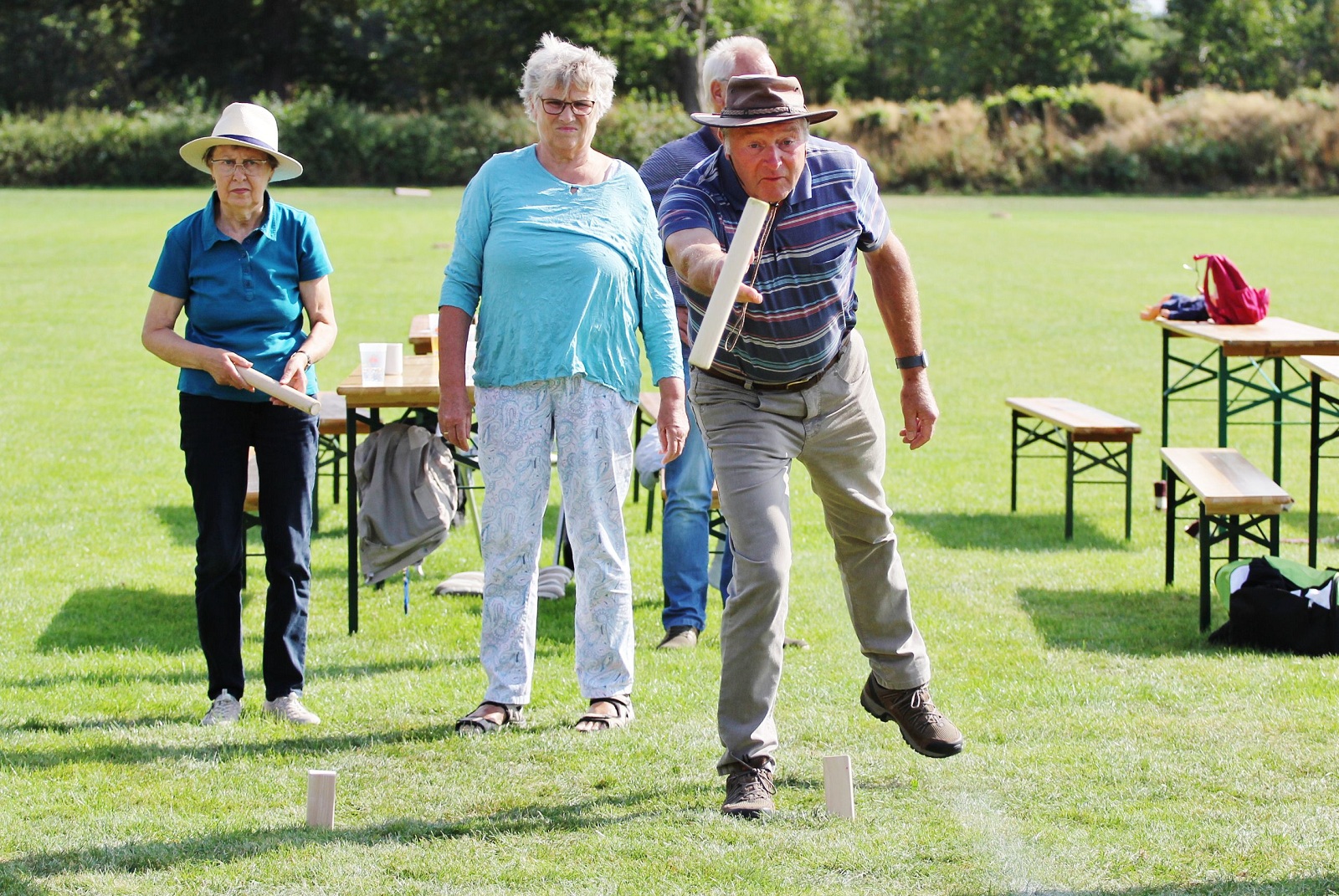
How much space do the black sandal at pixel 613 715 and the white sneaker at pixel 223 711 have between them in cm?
119

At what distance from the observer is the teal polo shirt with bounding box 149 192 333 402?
4.95 meters

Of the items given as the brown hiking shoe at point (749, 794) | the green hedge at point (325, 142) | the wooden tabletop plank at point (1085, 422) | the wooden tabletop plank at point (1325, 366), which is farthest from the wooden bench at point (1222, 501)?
the green hedge at point (325, 142)

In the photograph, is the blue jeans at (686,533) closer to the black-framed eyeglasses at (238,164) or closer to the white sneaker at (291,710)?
the white sneaker at (291,710)

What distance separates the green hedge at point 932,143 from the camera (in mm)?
43875

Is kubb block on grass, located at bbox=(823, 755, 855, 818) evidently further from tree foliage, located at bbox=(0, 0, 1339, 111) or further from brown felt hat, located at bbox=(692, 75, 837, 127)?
tree foliage, located at bbox=(0, 0, 1339, 111)

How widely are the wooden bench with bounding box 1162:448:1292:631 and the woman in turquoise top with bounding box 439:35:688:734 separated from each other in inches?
105

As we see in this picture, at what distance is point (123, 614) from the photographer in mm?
6770

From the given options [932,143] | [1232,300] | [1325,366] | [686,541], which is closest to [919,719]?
[686,541]

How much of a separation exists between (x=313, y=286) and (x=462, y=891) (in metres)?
2.33

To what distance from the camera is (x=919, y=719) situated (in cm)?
439

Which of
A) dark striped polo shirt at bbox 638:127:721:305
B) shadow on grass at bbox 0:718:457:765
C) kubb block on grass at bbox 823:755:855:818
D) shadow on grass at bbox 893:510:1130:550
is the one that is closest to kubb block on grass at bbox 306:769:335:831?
shadow on grass at bbox 0:718:457:765

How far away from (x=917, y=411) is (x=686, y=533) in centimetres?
206

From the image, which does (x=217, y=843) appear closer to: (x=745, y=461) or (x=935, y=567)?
(x=745, y=461)

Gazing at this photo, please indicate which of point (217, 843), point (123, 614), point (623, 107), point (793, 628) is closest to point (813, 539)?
point (793, 628)
